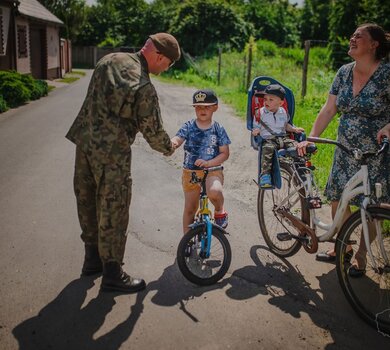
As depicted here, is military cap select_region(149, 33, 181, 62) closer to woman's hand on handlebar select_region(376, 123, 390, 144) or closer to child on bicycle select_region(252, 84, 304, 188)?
child on bicycle select_region(252, 84, 304, 188)

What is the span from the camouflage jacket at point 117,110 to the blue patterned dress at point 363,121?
177 cm

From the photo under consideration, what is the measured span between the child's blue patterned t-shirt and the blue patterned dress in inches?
44.4

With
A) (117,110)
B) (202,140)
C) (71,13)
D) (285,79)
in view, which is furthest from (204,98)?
(71,13)

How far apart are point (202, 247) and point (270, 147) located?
3.89ft

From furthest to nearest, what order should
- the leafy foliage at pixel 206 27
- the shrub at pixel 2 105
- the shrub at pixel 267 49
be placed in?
1. the leafy foliage at pixel 206 27
2. the shrub at pixel 267 49
3. the shrub at pixel 2 105

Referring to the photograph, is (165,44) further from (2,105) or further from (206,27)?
(206,27)

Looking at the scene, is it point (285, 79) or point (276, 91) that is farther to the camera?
point (285, 79)

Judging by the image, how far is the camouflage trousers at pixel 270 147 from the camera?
4.26 metres

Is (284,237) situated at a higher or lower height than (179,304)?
higher

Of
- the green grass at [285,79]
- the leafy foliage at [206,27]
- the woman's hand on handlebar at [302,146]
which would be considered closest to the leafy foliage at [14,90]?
the green grass at [285,79]

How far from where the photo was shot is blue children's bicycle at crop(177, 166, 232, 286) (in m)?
3.81

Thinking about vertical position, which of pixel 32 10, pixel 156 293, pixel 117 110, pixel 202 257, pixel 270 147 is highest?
pixel 32 10

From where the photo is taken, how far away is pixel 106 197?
3.58 m

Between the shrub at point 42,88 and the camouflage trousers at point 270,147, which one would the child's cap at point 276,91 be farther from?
the shrub at point 42,88
